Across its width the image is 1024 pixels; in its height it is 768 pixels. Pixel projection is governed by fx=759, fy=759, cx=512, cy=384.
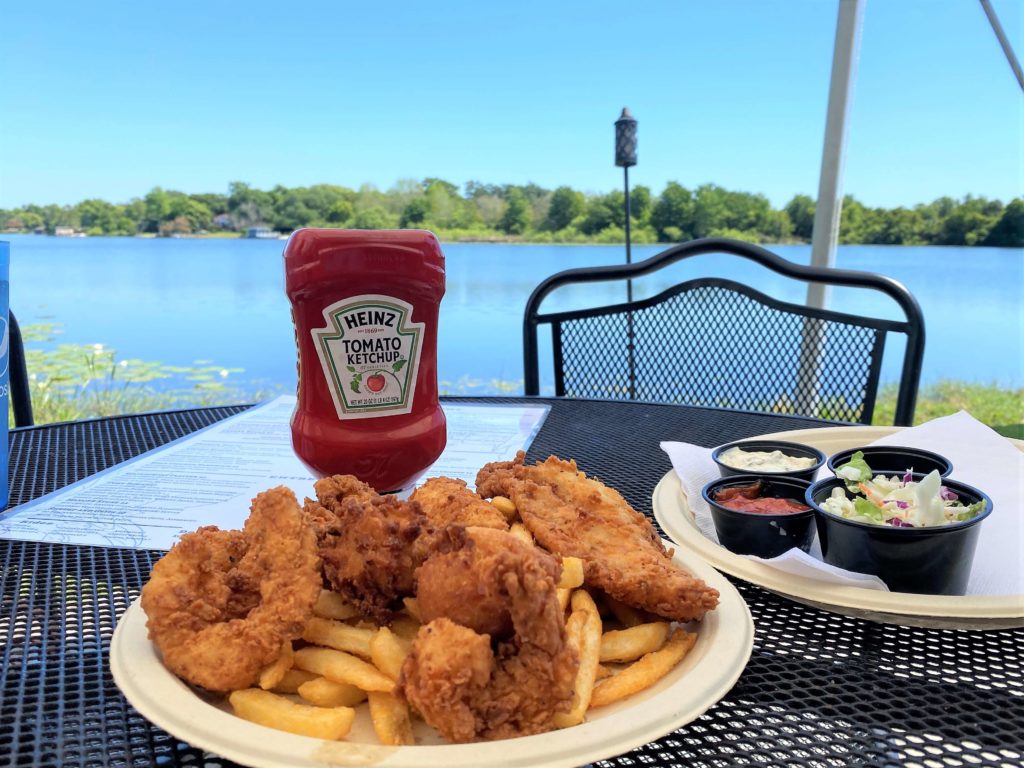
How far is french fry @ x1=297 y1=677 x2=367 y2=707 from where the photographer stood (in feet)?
2.50

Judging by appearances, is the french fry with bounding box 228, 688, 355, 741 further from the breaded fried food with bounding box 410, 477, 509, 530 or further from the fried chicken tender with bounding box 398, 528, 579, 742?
the breaded fried food with bounding box 410, 477, 509, 530

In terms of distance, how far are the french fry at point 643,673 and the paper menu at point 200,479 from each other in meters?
0.81

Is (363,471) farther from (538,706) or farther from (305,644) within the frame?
(538,706)

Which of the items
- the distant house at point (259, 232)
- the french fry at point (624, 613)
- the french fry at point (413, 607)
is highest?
the french fry at point (413, 607)

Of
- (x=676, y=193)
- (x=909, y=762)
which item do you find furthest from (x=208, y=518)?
(x=676, y=193)

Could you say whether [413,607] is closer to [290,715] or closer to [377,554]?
[377,554]

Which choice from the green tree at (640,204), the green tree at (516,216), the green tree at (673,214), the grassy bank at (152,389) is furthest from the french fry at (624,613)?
the green tree at (516,216)

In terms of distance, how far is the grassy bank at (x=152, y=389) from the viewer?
6922 millimetres

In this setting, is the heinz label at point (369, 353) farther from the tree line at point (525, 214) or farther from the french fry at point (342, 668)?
the tree line at point (525, 214)

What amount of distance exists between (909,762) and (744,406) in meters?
2.49

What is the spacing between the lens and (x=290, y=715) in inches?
27.7

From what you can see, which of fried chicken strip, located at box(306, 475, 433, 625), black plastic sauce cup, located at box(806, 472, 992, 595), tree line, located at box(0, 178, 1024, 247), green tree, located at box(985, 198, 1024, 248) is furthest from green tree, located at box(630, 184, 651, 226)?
fried chicken strip, located at box(306, 475, 433, 625)

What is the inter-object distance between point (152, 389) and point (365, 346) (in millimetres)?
7997

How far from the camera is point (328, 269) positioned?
1424 millimetres
